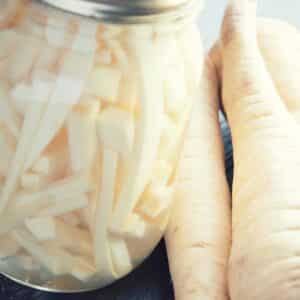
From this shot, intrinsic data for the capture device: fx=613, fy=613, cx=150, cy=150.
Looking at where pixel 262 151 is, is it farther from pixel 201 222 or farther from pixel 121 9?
pixel 121 9

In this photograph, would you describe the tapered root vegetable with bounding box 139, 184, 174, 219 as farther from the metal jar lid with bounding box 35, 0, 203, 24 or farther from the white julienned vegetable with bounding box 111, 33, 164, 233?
the metal jar lid with bounding box 35, 0, 203, 24

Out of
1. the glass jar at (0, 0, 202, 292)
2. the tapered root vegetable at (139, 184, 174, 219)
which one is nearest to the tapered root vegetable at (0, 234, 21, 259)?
the glass jar at (0, 0, 202, 292)

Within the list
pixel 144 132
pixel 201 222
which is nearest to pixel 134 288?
pixel 201 222

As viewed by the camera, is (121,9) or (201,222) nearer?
(121,9)

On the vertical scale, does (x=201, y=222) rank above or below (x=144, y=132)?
below

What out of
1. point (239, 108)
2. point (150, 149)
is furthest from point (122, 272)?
point (239, 108)

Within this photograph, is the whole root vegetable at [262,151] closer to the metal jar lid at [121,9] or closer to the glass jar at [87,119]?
the glass jar at [87,119]
